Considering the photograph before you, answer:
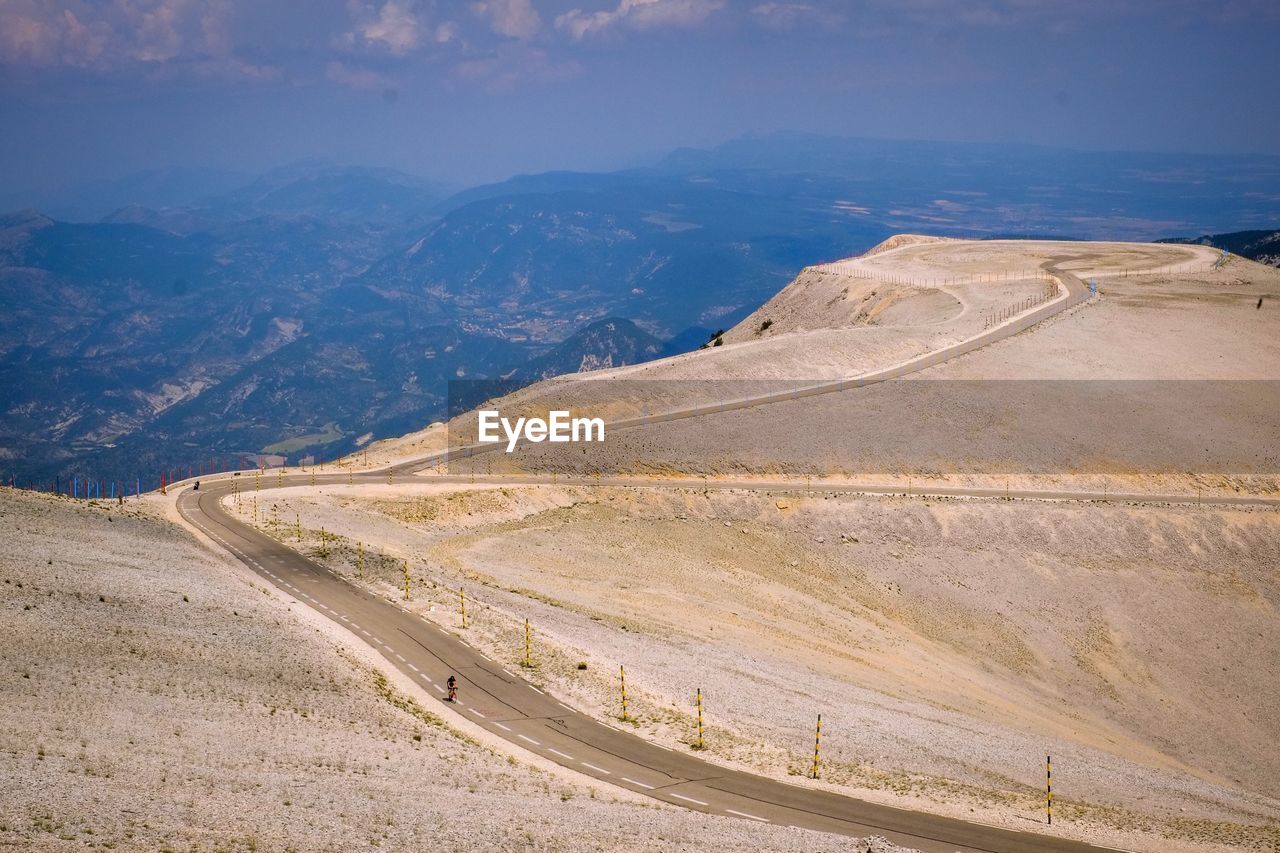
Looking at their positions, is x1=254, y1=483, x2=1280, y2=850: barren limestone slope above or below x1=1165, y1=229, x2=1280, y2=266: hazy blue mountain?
below

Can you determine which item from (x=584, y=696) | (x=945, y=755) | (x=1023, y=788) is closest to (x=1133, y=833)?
(x=1023, y=788)

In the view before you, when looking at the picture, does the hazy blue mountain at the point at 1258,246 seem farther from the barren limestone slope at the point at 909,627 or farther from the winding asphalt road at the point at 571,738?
the winding asphalt road at the point at 571,738

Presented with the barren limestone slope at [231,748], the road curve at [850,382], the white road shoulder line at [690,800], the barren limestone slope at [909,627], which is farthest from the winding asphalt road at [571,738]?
the road curve at [850,382]

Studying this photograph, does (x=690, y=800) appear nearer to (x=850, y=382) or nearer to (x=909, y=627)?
(x=909, y=627)

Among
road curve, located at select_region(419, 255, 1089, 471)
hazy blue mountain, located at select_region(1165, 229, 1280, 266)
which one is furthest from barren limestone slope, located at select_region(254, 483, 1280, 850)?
hazy blue mountain, located at select_region(1165, 229, 1280, 266)

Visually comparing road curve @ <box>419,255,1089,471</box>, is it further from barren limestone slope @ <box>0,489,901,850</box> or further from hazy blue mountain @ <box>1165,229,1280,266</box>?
hazy blue mountain @ <box>1165,229,1280,266</box>

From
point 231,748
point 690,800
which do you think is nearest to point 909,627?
point 690,800
